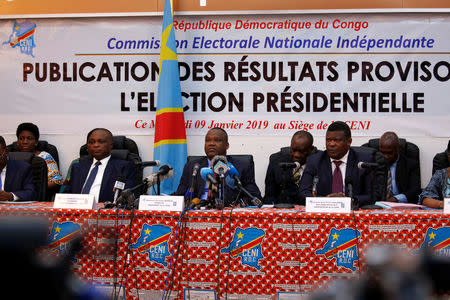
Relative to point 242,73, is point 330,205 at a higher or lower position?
lower

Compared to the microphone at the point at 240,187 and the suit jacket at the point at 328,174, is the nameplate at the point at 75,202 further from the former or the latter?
the suit jacket at the point at 328,174

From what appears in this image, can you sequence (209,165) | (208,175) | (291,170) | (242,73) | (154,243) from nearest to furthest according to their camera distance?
(154,243), (208,175), (209,165), (291,170), (242,73)

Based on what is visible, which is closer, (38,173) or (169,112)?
(38,173)

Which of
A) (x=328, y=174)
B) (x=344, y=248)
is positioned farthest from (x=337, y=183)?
(x=344, y=248)

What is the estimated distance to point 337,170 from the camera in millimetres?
4320

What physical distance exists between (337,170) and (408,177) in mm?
1731

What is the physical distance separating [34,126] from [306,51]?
10.3 ft

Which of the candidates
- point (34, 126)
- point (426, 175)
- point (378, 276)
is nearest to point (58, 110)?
point (34, 126)

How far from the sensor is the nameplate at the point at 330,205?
10.4 feet

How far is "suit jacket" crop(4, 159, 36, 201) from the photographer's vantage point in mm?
4562

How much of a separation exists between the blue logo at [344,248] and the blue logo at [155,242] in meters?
0.94

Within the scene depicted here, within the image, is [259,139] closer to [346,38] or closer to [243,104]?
[243,104]

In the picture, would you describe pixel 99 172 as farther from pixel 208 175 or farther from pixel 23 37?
pixel 23 37

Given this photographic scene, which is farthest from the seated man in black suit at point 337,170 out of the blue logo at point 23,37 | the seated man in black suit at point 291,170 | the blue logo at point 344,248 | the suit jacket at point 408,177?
the blue logo at point 23,37
